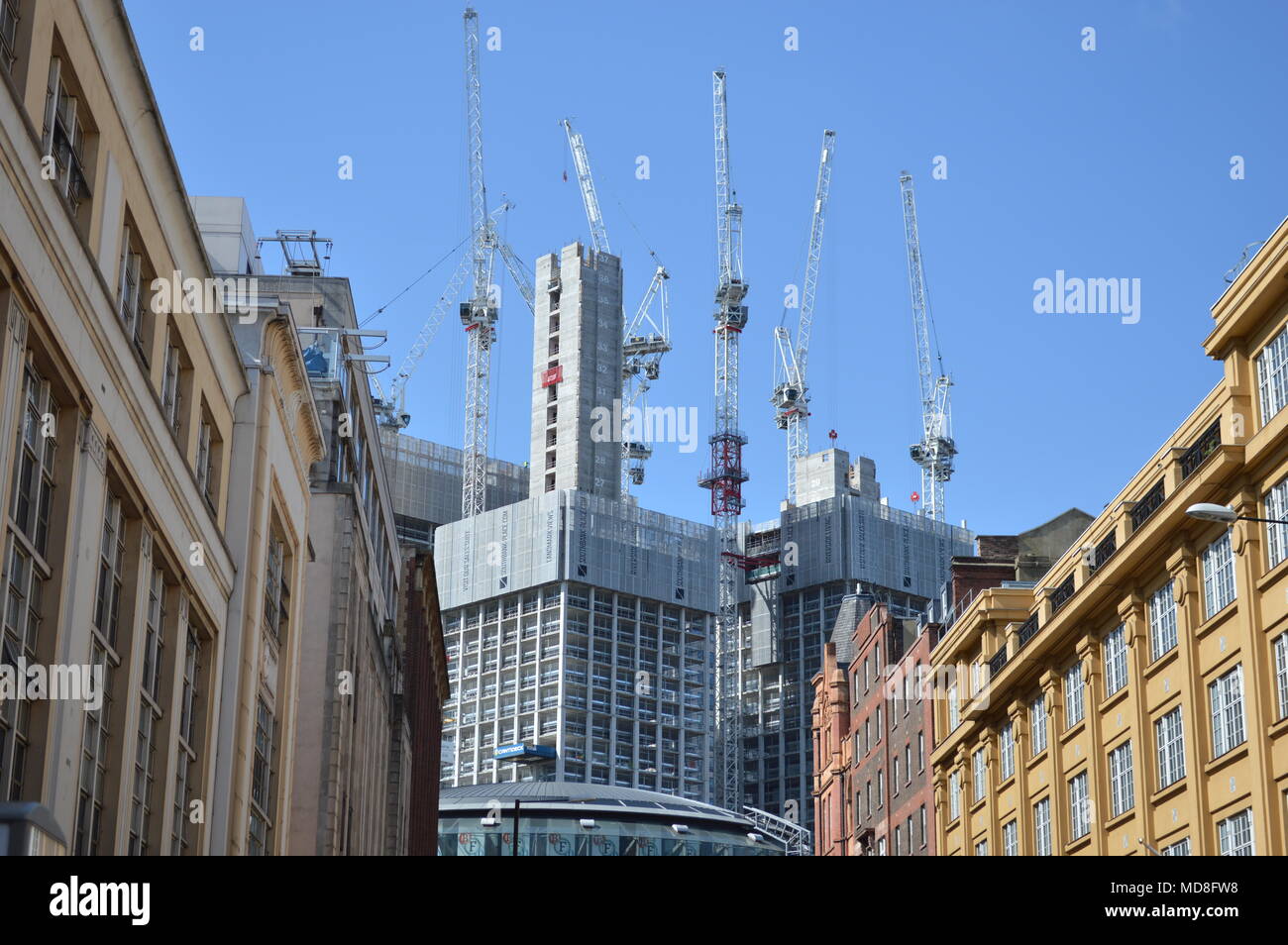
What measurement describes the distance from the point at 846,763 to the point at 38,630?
7455 centimetres

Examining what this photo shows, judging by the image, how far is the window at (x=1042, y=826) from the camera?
2377 inches

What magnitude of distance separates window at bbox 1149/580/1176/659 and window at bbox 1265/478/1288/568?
6199 mm

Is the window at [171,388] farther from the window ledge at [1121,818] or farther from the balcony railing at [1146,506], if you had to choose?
the window ledge at [1121,818]

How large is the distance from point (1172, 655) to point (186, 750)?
26006mm

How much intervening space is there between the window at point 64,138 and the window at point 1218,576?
96.1 ft

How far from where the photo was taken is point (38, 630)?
2617 cm

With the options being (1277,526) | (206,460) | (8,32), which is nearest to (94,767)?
(206,460)

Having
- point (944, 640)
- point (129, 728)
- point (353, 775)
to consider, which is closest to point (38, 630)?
point (129, 728)

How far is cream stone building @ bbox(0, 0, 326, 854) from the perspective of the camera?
2472cm

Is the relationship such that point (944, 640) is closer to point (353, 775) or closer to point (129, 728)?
point (353, 775)

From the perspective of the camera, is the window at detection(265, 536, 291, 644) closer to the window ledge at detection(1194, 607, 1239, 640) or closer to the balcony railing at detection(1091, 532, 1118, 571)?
the window ledge at detection(1194, 607, 1239, 640)

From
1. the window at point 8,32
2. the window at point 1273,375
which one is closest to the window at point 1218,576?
the window at point 1273,375

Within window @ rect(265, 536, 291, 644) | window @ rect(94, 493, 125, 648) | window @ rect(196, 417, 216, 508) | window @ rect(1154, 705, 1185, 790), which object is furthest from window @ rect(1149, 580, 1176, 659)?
window @ rect(94, 493, 125, 648)
